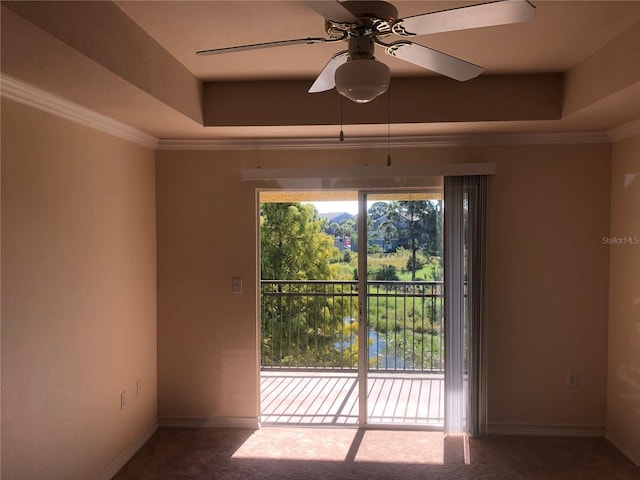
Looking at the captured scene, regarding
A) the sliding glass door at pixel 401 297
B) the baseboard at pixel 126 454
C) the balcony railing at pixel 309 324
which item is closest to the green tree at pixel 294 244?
the balcony railing at pixel 309 324

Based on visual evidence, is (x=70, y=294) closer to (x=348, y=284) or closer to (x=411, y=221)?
(x=411, y=221)

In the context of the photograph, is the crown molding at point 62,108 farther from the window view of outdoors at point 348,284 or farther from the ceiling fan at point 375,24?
the window view of outdoors at point 348,284

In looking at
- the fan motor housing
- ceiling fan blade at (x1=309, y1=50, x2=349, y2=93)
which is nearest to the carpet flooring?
ceiling fan blade at (x1=309, y1=50, x2=349, y2=93)

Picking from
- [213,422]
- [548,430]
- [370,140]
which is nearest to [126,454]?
[213,422]

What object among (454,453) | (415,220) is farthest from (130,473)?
(415,220)

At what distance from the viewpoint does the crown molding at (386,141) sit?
3.53 metres

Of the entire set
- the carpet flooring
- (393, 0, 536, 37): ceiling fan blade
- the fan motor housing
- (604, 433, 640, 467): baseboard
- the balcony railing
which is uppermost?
the fan motor housing

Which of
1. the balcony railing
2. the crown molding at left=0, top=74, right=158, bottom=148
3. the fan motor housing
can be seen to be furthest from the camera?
the balcony railing

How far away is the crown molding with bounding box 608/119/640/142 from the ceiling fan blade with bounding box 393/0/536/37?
2.24m

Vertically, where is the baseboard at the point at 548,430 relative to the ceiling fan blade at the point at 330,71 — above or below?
below

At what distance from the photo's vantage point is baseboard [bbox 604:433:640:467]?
317cm

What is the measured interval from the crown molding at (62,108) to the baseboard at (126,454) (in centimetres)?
207

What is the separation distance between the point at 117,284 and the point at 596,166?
136 inches

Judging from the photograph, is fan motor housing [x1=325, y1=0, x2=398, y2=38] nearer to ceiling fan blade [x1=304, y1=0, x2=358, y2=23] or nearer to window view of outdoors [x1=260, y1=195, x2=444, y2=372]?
ceiling fan blade [x1=304, y1=0, x2=358, y2=23]
